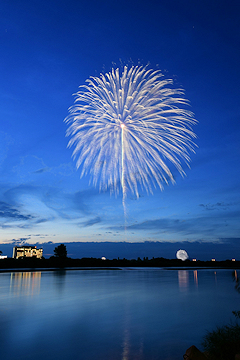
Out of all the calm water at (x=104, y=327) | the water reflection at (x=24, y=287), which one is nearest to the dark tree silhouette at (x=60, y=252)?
the water reflection at (x=24, y=287)

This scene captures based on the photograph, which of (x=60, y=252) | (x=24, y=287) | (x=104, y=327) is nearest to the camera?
(x=104, y=327)

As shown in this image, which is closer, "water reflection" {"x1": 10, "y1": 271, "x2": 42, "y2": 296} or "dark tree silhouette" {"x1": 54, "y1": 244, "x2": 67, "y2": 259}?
"water reflection" {"x1": 10, "y1": 271, "x2": 42, "y2": 296}

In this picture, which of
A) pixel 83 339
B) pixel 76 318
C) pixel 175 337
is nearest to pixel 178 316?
pixel 175 337

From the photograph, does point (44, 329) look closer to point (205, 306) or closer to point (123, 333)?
point (123, 333)

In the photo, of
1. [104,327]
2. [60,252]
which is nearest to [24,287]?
[104,327]

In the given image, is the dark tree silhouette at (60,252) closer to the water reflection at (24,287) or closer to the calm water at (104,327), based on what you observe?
the water reflection at (24,287)

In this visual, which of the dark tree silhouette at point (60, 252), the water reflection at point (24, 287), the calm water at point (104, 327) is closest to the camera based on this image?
the calm water at point (104, 327)

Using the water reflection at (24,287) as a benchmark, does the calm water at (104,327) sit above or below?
above

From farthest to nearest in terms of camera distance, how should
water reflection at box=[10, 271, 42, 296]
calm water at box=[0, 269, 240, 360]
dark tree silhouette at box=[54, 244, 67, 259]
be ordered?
dark tree silhouette at box=[54, 244, 67, 259]
water reflection at box=[10, 271, 42, 296]
calm water at box=[0, 269, 240, 360]

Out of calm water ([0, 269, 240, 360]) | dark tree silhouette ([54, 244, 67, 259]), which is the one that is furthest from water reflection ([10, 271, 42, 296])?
dark tree silhouette ([54, 244, 67, 259])

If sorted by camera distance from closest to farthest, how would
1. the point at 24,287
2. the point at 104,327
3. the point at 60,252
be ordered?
the point at 104,327, the point at 24,287, the point at 60,252

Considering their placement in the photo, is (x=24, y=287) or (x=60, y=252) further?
(x=60, y=252)

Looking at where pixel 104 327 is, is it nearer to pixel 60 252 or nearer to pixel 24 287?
pixel 24 287

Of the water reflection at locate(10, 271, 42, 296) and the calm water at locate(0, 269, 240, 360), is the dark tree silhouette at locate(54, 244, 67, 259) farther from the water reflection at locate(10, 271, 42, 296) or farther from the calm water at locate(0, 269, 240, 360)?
the calm water at locate(0, 269, 240, 360)
